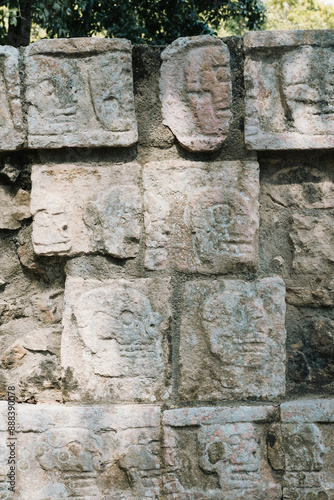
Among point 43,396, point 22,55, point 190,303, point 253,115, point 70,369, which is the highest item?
point 22,55

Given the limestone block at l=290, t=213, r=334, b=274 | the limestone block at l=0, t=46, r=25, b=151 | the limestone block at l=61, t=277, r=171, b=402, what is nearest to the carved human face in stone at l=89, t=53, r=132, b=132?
the limestone block at l=0, t=46, r=25, b=151

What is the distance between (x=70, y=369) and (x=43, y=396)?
16 cm

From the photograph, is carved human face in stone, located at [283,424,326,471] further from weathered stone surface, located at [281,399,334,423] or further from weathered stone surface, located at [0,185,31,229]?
weathered stone surface, located at [0,185,31,229]

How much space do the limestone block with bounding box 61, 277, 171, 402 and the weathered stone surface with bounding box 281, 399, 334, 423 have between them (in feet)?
1.26

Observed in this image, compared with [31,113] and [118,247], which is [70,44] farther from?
[118,247]

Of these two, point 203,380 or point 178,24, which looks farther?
point 178,24

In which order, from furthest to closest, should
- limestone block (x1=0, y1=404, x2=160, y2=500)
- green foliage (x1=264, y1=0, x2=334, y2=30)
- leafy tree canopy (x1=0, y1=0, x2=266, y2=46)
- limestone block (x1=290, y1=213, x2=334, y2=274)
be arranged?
green foliage (x1=264, y1=0, x2=334, y2=30) → leafy tree canopy (x1=0, y1=0, x2=266, y2=46) → limestone block (x1=290, y1=213, x2=334, y2=274) → limestone block (x1=0, y1=404, x2=160, y2=500)

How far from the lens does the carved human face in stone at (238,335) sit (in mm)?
1722

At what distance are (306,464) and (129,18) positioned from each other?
4480 millimetres

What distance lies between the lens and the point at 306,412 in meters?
1.72

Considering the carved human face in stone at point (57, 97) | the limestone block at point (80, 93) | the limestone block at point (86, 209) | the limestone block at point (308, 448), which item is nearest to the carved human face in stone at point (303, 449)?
the limestone block at point (308, 448)

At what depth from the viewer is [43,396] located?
5.88ft

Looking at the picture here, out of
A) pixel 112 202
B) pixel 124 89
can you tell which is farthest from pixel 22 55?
pixel 112 202

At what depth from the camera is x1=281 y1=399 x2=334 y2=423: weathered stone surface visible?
5.64ft
